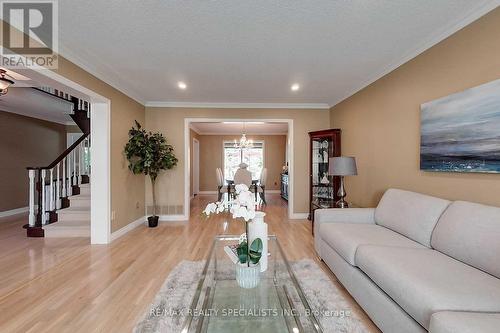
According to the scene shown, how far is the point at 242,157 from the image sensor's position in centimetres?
927

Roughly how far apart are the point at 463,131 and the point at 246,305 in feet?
7.46

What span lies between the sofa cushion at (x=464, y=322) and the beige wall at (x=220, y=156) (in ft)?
27.1

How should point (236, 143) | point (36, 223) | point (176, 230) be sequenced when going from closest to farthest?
point (36, 223), point (176, 230), point (236, 143)

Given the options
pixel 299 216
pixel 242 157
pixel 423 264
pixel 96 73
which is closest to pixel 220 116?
pixel 96 73

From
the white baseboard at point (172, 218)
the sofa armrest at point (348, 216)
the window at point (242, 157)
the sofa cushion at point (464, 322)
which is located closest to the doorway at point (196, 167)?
the window at point (242, 157)

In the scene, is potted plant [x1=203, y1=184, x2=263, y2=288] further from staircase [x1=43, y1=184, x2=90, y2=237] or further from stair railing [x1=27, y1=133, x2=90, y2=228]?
stair railing [x1=27, y1=133, x2=90, y2=228]

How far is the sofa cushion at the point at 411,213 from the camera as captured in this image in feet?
6.49

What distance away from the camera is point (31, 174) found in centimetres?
385

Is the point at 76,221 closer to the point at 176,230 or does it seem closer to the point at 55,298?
the point at 176,230

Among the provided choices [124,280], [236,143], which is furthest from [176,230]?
[236,143]

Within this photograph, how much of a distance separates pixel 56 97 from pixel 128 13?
3.67m

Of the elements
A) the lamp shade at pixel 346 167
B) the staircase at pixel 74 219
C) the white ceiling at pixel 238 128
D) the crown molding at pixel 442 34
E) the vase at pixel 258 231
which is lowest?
the staircase at pixel 74 219

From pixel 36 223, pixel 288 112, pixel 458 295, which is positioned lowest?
pixel 36 223

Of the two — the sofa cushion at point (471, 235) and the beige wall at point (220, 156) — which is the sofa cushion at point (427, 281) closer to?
the sofa cushion at point (471, 235)
